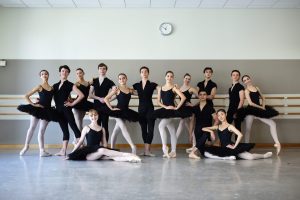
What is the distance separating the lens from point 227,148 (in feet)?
15.0

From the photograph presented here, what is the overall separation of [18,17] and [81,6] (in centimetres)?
127

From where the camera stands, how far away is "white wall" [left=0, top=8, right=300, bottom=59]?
6297 mm

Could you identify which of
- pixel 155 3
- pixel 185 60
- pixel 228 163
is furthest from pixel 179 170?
pixel 155 3

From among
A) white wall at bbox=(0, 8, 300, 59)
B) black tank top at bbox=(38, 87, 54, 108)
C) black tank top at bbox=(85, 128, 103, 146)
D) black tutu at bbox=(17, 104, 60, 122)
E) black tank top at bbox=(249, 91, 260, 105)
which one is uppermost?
white wall at bbox=(0, 8, 300, 59)

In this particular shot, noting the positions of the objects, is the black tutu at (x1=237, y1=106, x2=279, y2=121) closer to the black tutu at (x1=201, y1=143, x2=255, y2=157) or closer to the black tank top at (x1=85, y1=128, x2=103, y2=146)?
the black tutu at (x1=201, y1=143, x2=255, y2=157)

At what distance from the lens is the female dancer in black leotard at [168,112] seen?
479 centimetres

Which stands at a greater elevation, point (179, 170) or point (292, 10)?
point (292, 10)

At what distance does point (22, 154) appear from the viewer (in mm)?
5020

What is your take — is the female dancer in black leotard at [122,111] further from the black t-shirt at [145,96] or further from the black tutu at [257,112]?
the black tutu at [257,112]

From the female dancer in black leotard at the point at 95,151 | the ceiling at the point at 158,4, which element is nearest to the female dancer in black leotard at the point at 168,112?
the female dancer in black leotard at the point at 95,151

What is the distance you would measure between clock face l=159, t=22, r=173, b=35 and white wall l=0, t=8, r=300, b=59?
3.6 inches

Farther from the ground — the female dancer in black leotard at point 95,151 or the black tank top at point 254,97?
the black tank top at point 254,97

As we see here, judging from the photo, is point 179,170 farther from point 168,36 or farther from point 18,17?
point 18,17

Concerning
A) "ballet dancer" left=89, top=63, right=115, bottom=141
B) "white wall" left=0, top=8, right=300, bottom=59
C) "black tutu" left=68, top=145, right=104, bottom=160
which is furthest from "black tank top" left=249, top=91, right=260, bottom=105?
"black tutu" left=68, top=145, right=104, bottom=160
